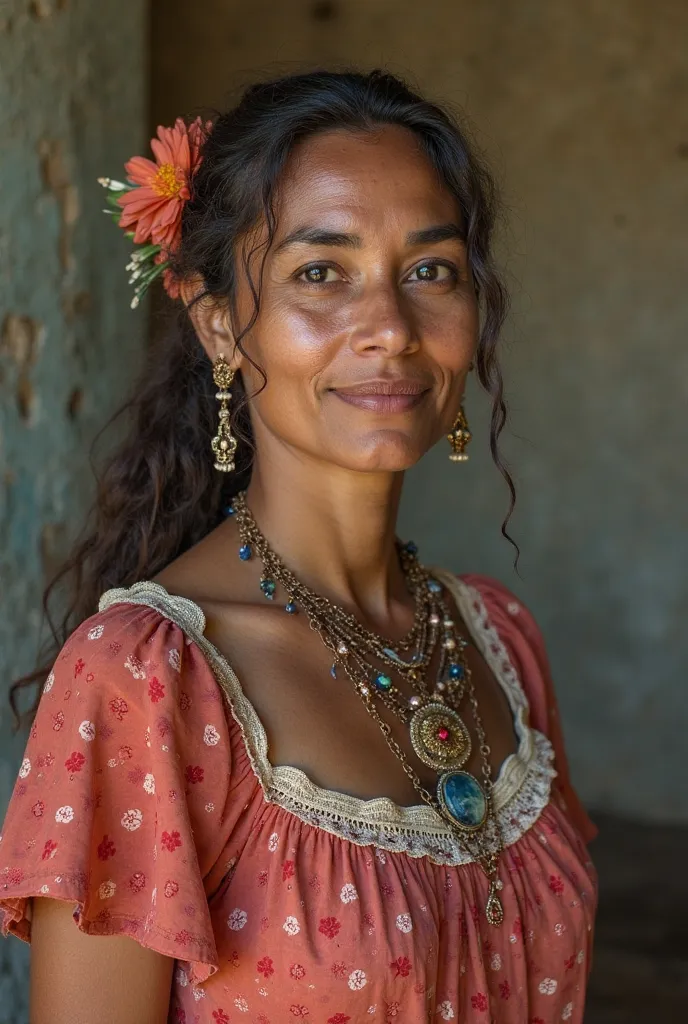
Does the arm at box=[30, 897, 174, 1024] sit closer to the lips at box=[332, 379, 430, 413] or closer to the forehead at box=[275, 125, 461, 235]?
the lips at box=[332, 379, 430, 413]

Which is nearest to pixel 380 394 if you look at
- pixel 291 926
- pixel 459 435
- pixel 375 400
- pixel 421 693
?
pixel 375 400

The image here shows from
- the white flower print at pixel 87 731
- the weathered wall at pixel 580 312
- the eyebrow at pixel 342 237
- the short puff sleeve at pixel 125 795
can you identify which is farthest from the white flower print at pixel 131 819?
the weathered wall at pixel 580 312

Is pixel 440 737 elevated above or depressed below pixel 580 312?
below

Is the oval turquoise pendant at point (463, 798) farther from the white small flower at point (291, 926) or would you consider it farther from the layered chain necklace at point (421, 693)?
the white small flower at point (291, 926)

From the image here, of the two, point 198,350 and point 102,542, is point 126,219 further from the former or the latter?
point 102,542

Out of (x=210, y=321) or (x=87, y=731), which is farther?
(x=210, y=321)

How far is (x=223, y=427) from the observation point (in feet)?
6.48

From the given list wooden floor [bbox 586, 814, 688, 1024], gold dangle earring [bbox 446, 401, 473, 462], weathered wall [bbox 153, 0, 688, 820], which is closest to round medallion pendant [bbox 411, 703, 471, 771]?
gold dangle earring [bbox 446, 401, 473, 462]

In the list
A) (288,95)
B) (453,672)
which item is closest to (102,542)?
(453,672)

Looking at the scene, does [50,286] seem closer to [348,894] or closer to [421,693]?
[421,693]

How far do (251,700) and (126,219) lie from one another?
89cm

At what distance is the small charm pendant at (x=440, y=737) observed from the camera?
1914 millimetres

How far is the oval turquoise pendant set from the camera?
1.83m

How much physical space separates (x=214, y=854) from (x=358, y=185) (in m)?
0.99
